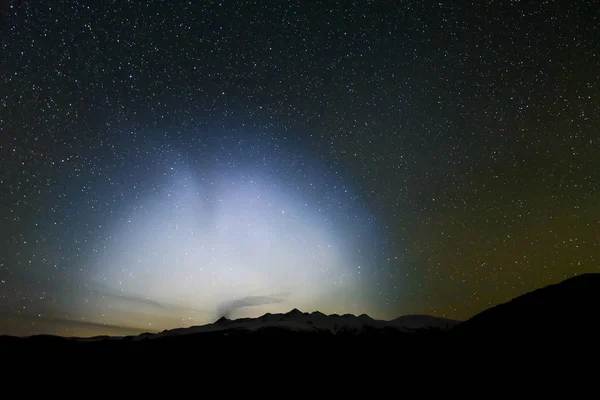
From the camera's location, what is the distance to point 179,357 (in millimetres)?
34938

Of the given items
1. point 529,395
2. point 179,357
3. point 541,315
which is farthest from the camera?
point 179,357

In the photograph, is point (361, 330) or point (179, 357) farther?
point (361, 330)

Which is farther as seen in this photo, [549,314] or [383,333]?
[383,333]

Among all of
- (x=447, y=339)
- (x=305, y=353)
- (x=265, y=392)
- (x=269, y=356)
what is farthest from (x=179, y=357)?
(x=447, y=339)

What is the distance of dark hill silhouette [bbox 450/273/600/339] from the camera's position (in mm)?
13078

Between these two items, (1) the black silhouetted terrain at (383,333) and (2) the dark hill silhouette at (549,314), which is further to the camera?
(1) the black silhouetted terrain at (383,333)

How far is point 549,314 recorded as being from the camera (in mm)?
14945

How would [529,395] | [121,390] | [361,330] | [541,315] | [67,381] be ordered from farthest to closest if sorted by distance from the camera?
[361,330] → [67,381] → [121,390] → [541,315] → [529,395]

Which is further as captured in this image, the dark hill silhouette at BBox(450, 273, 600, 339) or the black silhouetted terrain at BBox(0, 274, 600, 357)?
the black silhouetted terrain at BBox(0, 274, 600, 357)

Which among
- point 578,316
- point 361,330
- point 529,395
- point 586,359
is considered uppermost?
point 361,330

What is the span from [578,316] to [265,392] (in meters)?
15.6

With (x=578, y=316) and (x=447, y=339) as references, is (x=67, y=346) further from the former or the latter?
(x=578, y=316)

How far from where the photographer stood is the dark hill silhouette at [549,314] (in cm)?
1308

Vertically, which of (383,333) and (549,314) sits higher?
(383,333)
